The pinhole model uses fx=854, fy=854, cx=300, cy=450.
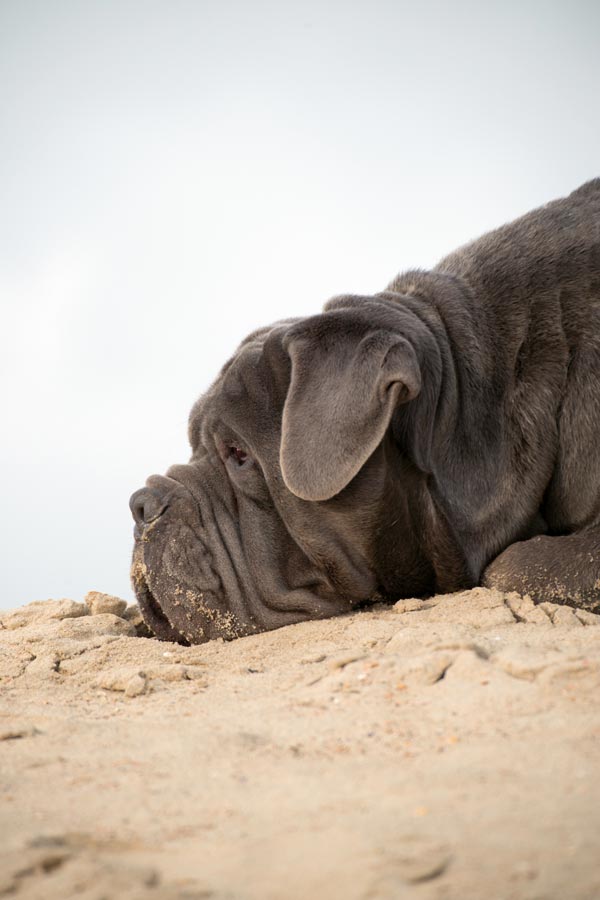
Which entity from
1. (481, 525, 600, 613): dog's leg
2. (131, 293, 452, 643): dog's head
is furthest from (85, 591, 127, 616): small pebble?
(481, 525, 600, 613): dog's leg

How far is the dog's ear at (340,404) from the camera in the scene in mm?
3342

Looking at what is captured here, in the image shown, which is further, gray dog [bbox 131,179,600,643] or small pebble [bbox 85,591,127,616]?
small pebble [bbox 85,591,127,616]

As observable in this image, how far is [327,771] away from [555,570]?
2032 millimetres

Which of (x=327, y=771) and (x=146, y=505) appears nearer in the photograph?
(x=327, y=771)

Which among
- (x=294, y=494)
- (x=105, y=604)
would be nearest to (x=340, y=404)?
(x=294, y=494)

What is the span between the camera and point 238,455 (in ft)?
12.9

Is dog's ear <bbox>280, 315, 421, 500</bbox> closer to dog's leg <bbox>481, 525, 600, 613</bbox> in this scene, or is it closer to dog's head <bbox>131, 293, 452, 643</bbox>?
dog's head <bbox>131, 293, 452, 643</bbox>

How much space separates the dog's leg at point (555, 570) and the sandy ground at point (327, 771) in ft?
1.19

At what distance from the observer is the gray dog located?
Answer: 3555mm

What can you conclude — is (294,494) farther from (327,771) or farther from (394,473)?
(327,771)

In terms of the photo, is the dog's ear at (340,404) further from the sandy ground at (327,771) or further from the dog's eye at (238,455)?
the sandy ground at (327,771)

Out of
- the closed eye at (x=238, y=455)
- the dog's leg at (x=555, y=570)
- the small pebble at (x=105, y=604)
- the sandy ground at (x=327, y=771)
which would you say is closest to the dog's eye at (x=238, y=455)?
the closed eye at (x=238, y=455)

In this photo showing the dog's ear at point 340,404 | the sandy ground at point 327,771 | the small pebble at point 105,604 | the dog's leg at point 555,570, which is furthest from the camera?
the small pebble at point 105,604

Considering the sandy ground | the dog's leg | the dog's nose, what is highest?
the dog's nose
